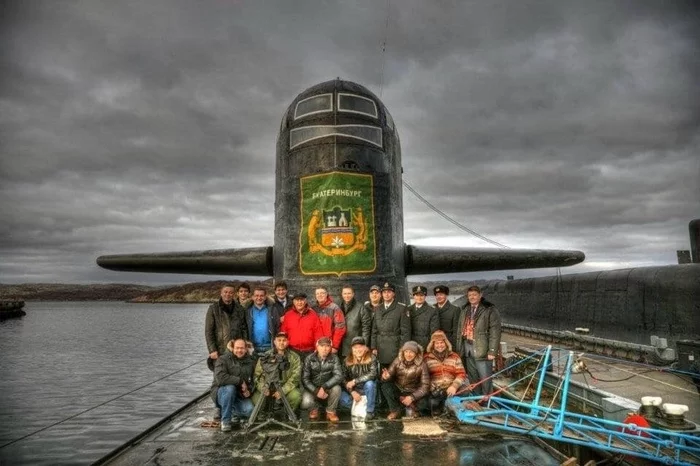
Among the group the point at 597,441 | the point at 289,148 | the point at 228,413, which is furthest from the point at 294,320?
the point at 597,441

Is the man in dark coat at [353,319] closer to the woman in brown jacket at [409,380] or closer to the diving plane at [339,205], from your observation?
the diving plane at [339,205]

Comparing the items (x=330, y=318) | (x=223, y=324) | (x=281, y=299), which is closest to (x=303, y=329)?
(x=330, y=318)

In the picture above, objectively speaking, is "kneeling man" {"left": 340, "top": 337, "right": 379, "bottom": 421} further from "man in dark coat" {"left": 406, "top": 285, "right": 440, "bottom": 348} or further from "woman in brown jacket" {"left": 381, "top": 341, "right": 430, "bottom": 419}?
"man in dark coat" {"left": 406, "top": 285, "right": 440, "bottom": 348}

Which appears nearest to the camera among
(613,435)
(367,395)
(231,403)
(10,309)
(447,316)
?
(613,435)

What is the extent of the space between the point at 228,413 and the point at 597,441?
5.01 meters

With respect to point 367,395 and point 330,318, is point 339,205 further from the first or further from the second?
point 367,395

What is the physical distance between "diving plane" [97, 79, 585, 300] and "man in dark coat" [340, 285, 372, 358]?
17.6 inches

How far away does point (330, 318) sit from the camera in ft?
25.1

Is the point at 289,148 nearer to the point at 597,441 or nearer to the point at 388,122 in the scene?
the point at 388,122

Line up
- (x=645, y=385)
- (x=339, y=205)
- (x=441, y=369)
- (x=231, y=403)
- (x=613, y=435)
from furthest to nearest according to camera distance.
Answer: (x=645, y=385) → (x=339, y=205) → (x=441, y=369) → (x=231, y=403) → (x=613, y=435)

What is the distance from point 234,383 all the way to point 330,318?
1.87 m

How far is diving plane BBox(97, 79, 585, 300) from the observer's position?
8.29 meters

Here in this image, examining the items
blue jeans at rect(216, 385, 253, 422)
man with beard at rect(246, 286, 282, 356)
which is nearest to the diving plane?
man with beard at rect(246, 286, 282, 356)

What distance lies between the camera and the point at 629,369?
10703 mm
